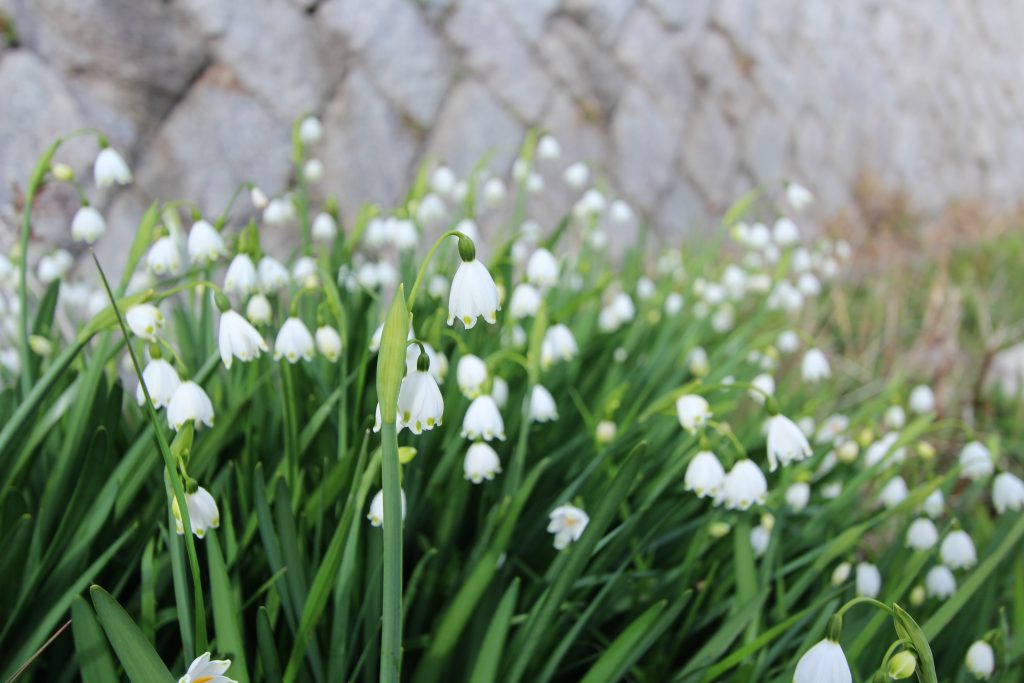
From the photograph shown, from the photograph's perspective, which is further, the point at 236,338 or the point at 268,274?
the point at 268,274

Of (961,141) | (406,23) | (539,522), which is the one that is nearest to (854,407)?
(539,522)

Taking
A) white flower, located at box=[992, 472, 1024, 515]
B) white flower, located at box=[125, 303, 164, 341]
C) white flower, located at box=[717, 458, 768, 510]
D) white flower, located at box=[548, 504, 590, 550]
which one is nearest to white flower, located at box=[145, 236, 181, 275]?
white flower, located at box=[125, 303, 164, 341]

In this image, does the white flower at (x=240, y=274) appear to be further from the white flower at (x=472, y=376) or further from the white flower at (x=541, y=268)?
the white flower at (x=541, y=268)

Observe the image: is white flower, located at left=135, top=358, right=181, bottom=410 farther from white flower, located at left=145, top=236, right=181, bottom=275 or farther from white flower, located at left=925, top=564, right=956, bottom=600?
white flower, located at left=925, top=564, right=956, bottom=600

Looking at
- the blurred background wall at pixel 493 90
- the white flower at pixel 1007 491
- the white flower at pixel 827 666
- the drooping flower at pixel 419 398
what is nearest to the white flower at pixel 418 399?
the drooping flower at pixel 419 398

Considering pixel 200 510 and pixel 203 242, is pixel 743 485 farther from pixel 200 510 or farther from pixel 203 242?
pixel 203 242

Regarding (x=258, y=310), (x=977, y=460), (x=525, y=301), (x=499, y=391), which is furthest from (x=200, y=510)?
(x=977, y=460)
